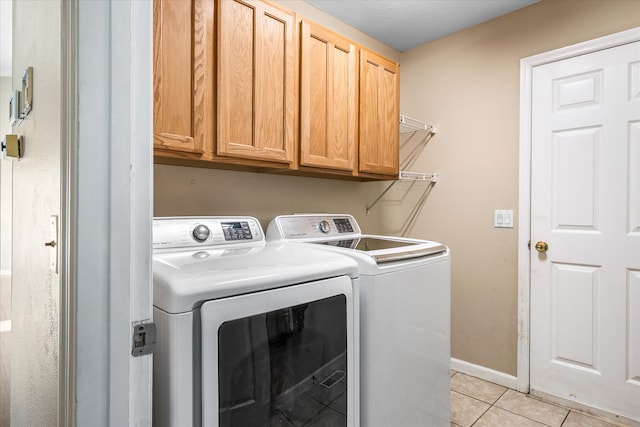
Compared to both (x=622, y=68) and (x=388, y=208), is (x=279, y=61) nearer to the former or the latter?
(x=388, y=208)

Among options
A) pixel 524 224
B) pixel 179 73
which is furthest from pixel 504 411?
pixel 179 73

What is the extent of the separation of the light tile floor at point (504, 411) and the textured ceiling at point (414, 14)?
2.54 meters

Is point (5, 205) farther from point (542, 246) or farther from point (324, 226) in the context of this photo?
point (542, 246)

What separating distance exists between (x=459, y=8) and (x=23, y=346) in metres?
2.88

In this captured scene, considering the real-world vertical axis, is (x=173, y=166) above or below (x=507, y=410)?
above

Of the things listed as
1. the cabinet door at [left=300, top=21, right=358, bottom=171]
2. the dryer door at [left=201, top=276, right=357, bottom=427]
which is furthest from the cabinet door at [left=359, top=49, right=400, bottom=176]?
the dryer door at [left=201, top=276, right=357, bottom=427]

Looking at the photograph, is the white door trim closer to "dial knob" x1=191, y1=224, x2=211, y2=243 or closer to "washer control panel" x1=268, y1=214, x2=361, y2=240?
"dial knob" x1=191, y1=224, x2=211, y2=243

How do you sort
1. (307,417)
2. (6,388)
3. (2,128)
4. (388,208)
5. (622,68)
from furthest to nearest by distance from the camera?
(2,128) < (388,208) < (6,388) < (622,68) < (307,417)

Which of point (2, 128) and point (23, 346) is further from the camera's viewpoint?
point (2, 128)

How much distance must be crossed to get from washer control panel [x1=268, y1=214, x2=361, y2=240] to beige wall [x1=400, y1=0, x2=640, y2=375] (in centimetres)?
88

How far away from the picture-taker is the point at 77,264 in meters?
0.59

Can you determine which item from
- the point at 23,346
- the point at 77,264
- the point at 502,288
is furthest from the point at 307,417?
the point at 502,288

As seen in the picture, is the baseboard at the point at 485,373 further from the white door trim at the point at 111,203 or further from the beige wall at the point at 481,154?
the white door trim at the point at 111,203

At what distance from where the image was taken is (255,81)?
5.34 feet
